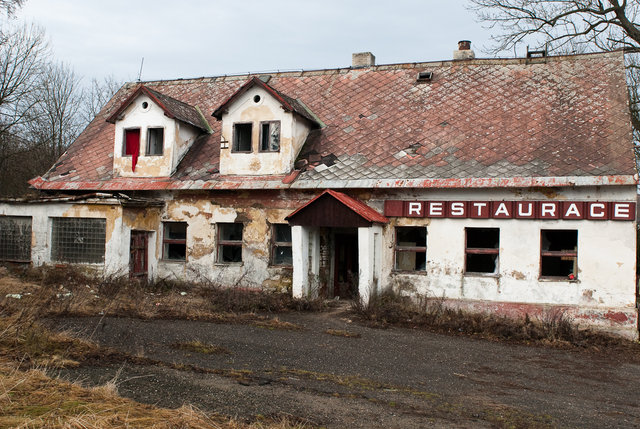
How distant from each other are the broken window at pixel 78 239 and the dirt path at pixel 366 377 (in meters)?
5.22

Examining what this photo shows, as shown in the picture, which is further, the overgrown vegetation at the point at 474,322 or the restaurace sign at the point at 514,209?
the restaurace sign at the point at 514,209

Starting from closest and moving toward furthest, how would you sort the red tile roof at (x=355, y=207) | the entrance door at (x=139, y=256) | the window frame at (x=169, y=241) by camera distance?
the red tile roof at (x=355, y=207)
the entrance door at (x=139, y=256)
the window frame at (x=169, y=241)

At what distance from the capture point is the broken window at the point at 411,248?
47.3 feet

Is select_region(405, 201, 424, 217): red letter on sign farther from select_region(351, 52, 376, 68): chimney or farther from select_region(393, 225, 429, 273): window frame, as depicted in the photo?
select_region(351, 52, 376, 68): chimney

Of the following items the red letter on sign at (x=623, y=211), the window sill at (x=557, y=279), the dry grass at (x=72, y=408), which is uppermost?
the red letter on sign at (x=623, y=211)

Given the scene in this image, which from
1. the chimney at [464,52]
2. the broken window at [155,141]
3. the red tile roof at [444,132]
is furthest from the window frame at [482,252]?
the broken window at [155,141]

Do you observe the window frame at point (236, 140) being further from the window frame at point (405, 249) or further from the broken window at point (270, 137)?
the window frame at point (405, 249)

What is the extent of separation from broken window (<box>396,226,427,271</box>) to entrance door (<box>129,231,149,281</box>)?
7337 mm

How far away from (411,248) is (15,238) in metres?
11.4

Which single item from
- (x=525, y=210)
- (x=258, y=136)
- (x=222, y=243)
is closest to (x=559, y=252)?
(x=525, y=210)

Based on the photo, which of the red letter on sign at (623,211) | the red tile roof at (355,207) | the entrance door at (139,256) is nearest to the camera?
the red letter on sign at (623,211)

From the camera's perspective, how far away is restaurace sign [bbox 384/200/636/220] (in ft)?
40.9

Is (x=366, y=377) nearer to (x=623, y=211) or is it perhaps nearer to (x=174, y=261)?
(x=623, y=211)

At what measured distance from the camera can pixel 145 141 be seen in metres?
17.1
